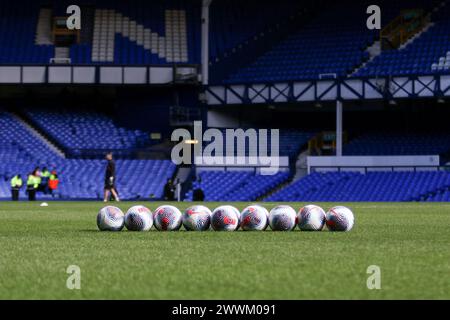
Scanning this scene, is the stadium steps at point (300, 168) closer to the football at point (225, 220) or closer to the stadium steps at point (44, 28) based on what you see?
the stadium steps at point (44, 28)

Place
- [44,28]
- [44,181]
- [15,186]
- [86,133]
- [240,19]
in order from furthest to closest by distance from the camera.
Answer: [240,19] → [44,28] → [86,133] → [44,181] → [15,186]

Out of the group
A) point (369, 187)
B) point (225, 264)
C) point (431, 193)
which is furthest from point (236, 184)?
point (225, 264)

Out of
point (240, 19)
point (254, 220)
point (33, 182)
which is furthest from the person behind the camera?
point (240, 19)

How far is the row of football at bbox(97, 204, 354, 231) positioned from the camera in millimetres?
15805

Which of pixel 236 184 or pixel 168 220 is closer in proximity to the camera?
pixel 168 220

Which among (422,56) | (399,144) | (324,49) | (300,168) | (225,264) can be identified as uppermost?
(324,49)

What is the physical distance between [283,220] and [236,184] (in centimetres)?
3510

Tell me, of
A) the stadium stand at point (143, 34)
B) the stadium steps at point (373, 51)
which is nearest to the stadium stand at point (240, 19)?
the stadium stand at point (143, 34)

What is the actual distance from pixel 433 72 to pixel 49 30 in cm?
2222

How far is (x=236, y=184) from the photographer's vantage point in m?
50.9

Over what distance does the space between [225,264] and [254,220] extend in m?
6.10

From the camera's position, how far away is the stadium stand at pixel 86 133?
54000 mm

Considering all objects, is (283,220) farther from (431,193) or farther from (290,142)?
(290,142)

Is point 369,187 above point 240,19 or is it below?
below
